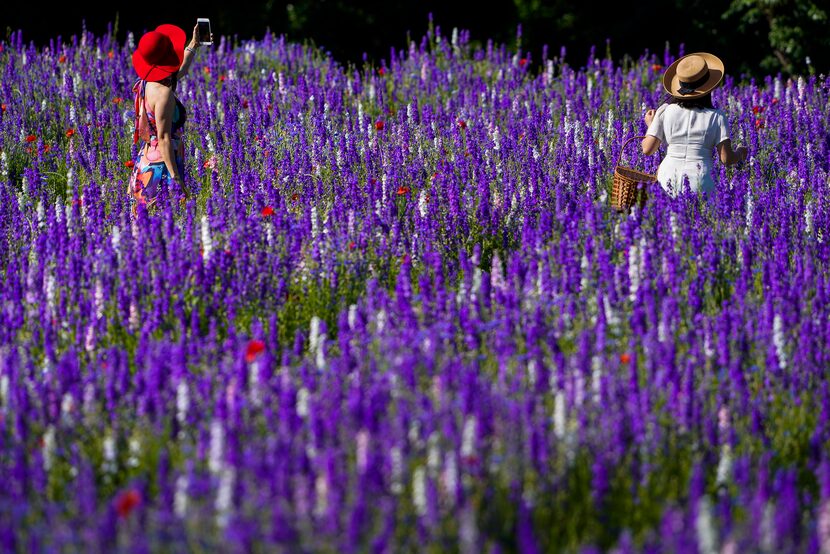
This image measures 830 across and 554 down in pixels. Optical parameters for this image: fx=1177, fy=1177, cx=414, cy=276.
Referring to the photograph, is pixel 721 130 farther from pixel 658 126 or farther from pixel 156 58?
pixel 156 58

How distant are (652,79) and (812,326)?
6.56 metres

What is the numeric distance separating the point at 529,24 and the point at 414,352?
12345 mm

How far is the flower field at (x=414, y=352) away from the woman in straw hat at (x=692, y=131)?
1.13ft

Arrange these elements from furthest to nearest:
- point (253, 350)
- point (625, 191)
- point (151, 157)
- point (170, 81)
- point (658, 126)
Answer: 1. point (658, 126)
2. point (151, 157)
3. point (170, 81)
4. point (625, 191)
5. point (253, 350)

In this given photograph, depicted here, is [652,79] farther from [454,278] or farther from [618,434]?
[618,434]

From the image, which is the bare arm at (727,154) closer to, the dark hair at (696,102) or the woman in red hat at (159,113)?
the dark hair at (696,102)

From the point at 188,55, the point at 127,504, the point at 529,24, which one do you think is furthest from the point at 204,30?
the point at 529,24

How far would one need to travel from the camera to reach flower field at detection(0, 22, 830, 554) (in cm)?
278

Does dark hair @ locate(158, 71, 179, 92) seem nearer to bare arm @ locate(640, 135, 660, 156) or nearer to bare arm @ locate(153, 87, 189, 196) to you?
bare arm @ locate(153, 87, 189, 196)

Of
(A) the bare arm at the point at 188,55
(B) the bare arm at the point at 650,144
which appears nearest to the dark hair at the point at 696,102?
(B) the bare arm at the point at 650,144

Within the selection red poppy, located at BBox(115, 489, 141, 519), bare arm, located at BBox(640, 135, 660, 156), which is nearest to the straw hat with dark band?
bare arm, located at BBox(640, 135, 660, 156)

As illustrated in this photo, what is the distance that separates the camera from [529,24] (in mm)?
15352

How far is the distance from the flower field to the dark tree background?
25.5 ft

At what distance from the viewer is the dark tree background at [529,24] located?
48.8ft
